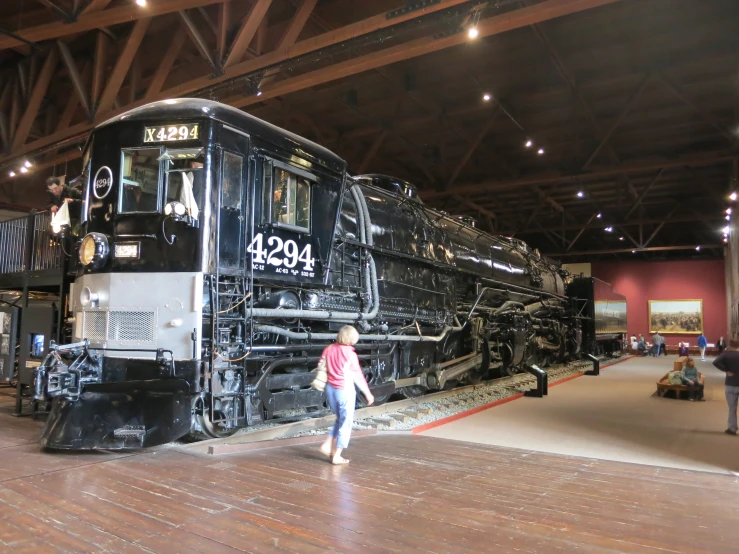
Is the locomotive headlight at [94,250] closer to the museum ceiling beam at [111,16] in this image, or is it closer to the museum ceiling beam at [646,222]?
the museum ceiling beam at [111,16]

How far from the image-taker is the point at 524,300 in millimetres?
14344

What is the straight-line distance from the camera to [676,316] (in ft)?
99.3

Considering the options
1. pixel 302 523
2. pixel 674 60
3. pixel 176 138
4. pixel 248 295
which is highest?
pixel 674 60

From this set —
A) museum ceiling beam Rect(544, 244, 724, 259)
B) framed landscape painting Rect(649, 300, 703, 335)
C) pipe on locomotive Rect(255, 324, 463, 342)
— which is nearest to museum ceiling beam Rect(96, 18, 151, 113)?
pipe on locomotive Rect(255, 324, 463, 342)

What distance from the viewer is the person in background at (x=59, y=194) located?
6.85 m

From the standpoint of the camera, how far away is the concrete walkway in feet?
19.6

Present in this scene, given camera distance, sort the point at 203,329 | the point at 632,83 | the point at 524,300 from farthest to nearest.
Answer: the point at 524,300
the point at 632,83
the point at 203,329

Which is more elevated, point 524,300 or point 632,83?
point 632,83

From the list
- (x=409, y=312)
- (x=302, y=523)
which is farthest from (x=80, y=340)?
(x=409, y=312)

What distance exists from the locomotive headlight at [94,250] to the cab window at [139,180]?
1.21 feet

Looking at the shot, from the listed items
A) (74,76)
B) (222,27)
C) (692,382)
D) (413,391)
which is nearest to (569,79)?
(692,382)

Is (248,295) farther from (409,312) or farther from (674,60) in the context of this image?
(674,60)

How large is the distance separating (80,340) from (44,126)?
12.0 metres

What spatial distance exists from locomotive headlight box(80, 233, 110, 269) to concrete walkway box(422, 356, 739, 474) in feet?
14.7
